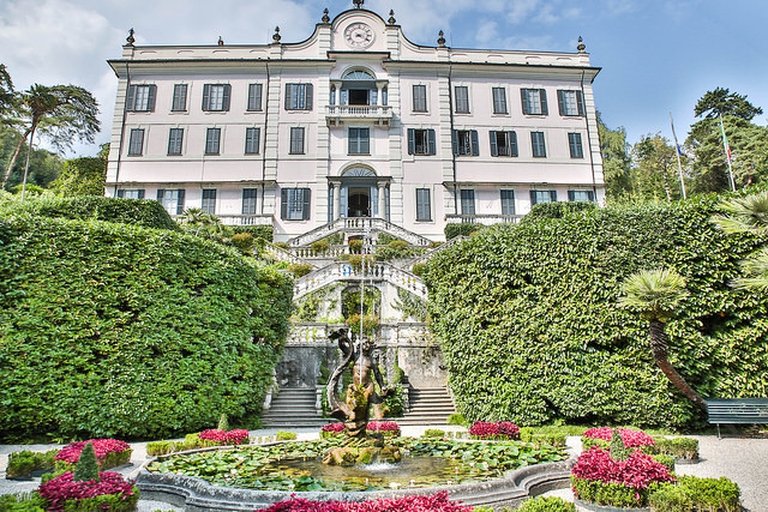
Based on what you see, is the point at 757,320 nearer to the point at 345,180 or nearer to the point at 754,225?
the point at 754,225

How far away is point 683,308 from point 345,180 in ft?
77.9

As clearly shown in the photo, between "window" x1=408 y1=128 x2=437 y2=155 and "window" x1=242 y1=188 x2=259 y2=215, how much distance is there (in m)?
10.5

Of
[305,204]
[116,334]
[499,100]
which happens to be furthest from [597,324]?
[499,100]

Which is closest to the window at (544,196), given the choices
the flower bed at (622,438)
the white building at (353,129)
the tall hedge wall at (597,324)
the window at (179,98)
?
the white building at (353,129)

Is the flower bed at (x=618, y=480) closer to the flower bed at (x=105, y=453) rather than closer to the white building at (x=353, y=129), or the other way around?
the flower bed at (x=105, y=453)

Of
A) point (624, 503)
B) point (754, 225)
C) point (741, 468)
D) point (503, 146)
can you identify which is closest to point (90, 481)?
point (624, 503)

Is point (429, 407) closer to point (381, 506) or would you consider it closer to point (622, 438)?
point (622, 438)

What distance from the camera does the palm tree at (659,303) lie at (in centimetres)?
1012

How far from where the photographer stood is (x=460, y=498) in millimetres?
5422

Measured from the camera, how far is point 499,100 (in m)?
34.7

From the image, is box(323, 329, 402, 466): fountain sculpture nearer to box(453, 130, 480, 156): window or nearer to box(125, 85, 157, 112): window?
box(453, 130, 480, 156): window

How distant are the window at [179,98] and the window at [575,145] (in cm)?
2600

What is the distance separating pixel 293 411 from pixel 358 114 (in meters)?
23.1

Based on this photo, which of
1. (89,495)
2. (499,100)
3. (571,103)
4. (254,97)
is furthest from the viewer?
(571,103)
